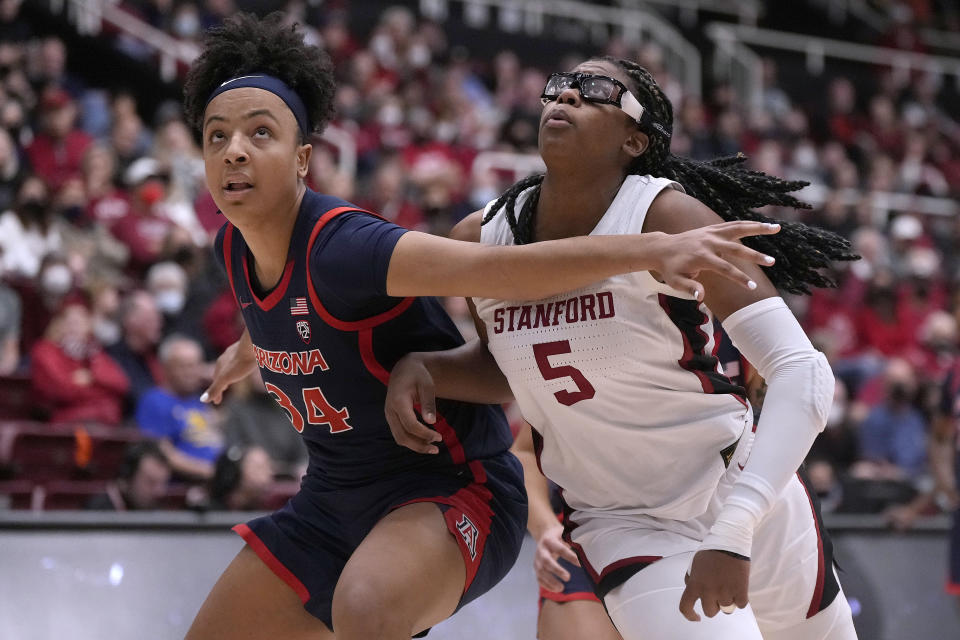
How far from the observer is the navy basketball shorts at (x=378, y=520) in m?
3.12

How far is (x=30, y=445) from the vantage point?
6.23 meters

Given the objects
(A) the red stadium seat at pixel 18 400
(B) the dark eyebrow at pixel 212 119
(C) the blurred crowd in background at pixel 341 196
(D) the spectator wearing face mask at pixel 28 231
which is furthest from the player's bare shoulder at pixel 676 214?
(D) the spectator wearing face mask at pixel 28 231

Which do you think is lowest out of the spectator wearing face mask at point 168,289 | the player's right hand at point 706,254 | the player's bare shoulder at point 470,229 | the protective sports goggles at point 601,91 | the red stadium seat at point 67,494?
the red stadium seat at point 67,494

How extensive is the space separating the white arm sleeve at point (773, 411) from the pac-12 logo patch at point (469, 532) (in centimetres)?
68

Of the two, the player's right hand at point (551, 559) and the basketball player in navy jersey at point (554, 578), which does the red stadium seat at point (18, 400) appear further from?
the player's right hand at point (551, 559)

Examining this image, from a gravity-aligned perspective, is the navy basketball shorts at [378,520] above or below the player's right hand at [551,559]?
above

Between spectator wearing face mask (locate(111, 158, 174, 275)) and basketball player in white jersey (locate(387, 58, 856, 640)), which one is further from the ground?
basketball player in white jersey (locate(387, 58, 856, 640))

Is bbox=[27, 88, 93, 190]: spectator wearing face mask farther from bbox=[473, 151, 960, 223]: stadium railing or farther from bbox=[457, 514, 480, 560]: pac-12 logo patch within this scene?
bbox=[457, 514, 480, 560]: pac-12 logo patch

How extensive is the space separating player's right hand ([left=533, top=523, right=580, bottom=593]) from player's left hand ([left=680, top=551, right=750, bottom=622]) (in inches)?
36.5

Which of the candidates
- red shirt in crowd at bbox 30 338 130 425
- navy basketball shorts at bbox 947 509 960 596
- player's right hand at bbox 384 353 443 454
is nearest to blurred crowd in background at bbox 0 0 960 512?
red shirt in crowd at bbox 30 338 130 425

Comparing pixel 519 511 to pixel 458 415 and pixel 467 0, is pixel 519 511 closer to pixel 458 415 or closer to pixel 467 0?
pixel 458 415

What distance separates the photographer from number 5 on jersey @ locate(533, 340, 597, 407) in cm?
294

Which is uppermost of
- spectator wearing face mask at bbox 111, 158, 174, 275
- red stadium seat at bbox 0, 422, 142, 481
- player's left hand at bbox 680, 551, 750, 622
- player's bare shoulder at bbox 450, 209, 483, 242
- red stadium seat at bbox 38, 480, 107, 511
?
player's bare shoulder at bbox 450, 209, 483, 242

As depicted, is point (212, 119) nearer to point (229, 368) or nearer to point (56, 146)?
point (229, 368)
